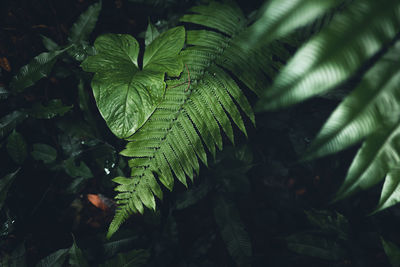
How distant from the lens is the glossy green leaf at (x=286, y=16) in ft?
1.66

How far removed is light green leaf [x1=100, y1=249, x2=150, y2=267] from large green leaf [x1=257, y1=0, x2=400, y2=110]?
111cm

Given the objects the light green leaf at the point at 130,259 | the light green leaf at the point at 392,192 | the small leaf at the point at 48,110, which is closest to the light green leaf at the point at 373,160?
the light green leaf at the point at 392,192

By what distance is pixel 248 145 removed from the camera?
57.4 inches

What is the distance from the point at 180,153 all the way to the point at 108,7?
4.07 ft

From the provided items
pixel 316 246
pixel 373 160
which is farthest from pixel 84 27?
pixel 316 246

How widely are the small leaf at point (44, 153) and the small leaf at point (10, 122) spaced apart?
0.16 metres

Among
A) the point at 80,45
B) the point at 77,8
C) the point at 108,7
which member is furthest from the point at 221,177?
the point at 77,8

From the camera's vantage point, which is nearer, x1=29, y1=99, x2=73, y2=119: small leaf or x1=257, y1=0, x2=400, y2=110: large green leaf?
x1=257, y1=0, x2=400, y2=110: large green leaf

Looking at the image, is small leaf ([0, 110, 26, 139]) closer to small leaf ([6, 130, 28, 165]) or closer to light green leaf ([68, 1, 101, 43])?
small leaf ([6, 130, 28, 165])

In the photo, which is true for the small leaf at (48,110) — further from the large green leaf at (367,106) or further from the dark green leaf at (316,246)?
the dark green leaf at (316,246)

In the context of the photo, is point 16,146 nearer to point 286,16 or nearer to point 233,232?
point 233,232

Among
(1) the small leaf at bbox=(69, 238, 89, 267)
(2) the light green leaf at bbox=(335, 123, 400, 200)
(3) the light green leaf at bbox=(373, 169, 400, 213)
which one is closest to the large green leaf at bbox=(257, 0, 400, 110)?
(2) the light green leaf at bbox=(335, 123, 400, 200)

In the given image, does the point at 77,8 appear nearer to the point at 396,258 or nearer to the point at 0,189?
the point at 0,189

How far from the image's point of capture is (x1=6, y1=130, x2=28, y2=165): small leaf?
127 centimetres
